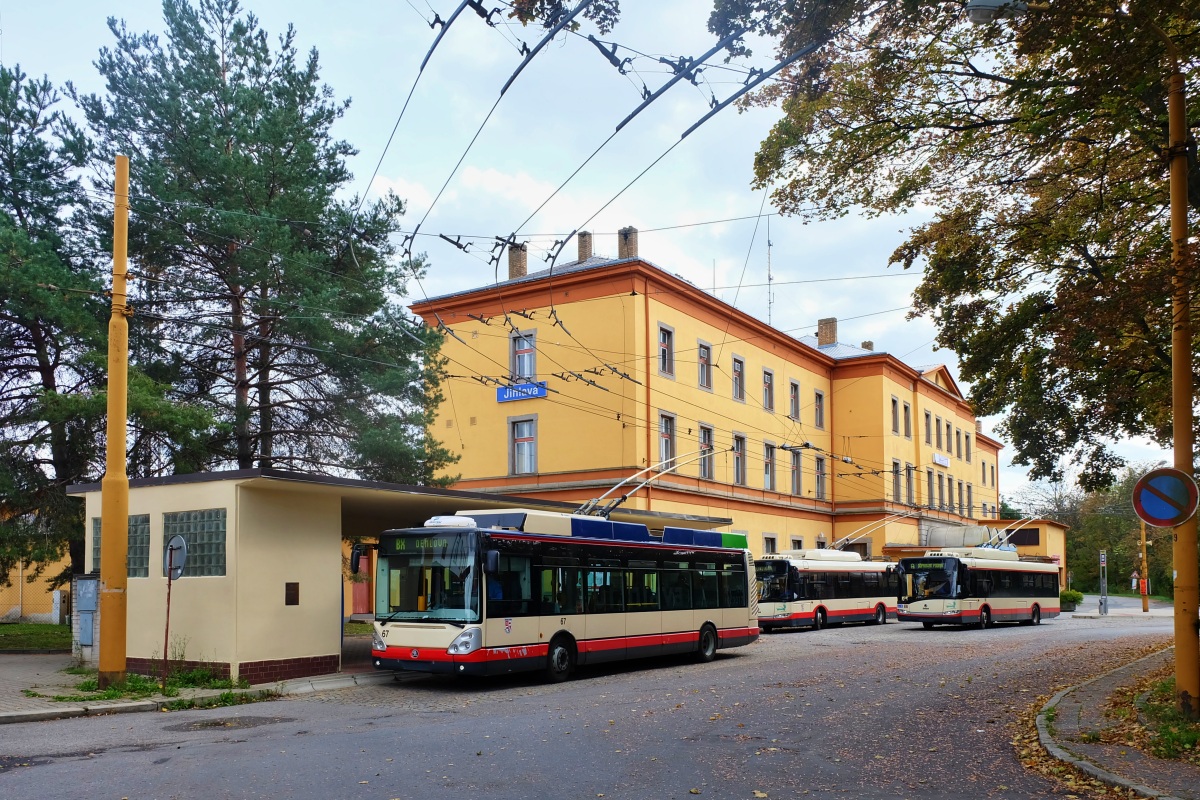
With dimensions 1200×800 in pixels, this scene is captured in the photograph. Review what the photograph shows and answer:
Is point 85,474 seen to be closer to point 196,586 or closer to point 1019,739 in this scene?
point 196,586

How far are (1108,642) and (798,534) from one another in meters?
23.5

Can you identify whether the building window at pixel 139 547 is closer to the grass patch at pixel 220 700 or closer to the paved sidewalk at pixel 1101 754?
the grass patch at pixel 220 700

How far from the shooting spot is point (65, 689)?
1681 centimetres

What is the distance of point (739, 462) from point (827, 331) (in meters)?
20.9

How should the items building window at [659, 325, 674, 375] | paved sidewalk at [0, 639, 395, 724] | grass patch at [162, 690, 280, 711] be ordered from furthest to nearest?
building window at [659, 325, 674, 375] < grass patch at [162, 690, 280, 711] < paved sidewalk at [0, 639, 395, 724]

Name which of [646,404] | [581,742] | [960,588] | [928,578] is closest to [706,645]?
[581,742]

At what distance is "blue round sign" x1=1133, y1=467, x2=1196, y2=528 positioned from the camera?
34.9 ft

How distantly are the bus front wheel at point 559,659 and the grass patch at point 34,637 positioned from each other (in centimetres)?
1325

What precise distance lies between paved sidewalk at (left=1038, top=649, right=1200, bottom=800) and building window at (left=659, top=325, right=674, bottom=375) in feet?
86.7

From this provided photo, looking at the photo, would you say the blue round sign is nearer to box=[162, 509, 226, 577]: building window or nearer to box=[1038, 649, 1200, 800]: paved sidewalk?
box=[1038, 649, 1200, 800]: paved sidewalk

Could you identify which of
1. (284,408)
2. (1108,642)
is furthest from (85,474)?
(1108,642)

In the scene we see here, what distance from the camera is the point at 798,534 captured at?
5112 cm

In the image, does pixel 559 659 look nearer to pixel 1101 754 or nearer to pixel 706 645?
pixel 706 645

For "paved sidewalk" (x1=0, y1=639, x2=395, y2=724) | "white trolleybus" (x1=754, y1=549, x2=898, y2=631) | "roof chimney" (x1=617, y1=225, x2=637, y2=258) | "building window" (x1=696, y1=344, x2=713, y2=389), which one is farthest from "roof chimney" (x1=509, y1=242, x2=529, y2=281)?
"paved sidewalk" (x1=0, y1=639, x2=395, y2=724)
